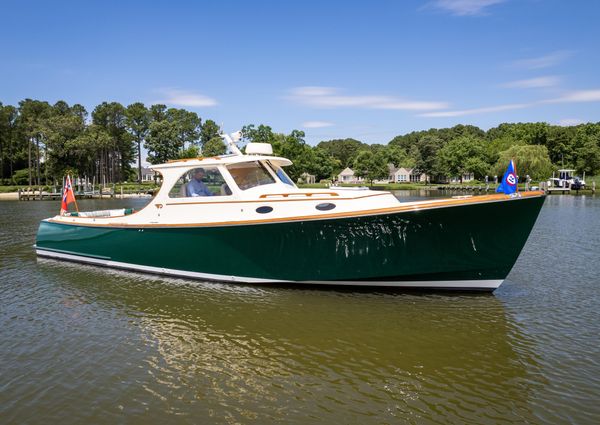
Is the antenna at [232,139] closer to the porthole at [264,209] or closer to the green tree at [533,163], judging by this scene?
the porthole at [264,209]

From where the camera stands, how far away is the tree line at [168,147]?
71938 mm

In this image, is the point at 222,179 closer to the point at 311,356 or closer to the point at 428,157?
the point at 311,356

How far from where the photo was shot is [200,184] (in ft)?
36.0

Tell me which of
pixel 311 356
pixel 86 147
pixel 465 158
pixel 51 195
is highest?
pixel 86 147

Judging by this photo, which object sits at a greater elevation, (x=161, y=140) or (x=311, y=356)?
(x=161, y=140)

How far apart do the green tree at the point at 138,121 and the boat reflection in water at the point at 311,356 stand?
95996mm

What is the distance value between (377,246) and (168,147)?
82674mm

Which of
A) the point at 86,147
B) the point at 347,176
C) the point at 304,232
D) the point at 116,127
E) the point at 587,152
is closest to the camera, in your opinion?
the point at 304,232

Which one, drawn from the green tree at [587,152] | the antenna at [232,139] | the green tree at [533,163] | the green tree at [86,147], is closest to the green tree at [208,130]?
the green tree at [86,147]

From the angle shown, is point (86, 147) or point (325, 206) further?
point (86, 147)

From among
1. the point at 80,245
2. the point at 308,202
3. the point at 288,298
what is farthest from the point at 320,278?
the point at 80,245

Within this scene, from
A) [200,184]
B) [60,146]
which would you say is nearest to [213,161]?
[200,184]

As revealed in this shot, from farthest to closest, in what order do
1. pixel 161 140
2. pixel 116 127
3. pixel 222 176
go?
pixel 116 127, pixel 161 140, pixel 222 176

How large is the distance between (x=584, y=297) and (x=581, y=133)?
9543cm
